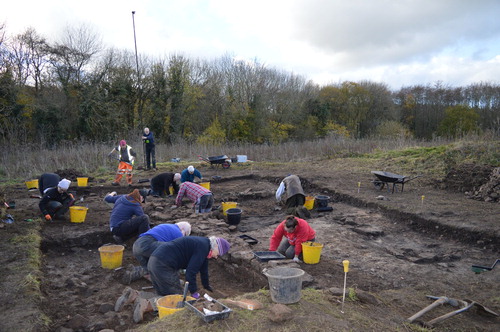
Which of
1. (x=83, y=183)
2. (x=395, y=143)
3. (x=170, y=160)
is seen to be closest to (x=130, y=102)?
(x=170, y=160)

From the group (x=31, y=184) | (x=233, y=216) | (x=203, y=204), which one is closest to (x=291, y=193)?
(x=233, y=216)

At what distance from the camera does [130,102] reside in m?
26.5

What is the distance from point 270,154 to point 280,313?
16.3 meters

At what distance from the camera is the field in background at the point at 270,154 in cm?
1300

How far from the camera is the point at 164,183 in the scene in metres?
10.5

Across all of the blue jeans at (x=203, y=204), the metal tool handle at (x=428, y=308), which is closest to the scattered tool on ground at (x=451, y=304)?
the metal tool handle at (x=428, y=308)

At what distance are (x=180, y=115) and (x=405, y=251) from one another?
23394 mm

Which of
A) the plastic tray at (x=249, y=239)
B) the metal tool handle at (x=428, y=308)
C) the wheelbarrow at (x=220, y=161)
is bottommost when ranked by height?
the plastic tray at (x=249, y=239)

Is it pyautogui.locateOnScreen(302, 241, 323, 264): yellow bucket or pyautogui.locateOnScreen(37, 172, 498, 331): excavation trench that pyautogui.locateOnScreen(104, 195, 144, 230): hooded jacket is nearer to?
pyautogui.locateOnScreen(37, 172, 498, 331): excavation trench

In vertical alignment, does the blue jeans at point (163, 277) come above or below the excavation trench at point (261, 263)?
above

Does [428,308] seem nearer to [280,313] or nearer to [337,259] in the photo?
[280,313]

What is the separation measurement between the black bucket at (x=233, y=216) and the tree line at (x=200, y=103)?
11640 mm

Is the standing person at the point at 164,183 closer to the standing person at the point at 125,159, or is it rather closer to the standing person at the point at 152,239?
the standing person at the point at 125,159

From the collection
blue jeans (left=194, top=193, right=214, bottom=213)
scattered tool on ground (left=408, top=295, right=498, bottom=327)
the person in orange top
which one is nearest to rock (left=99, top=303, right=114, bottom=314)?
the person in orange top
